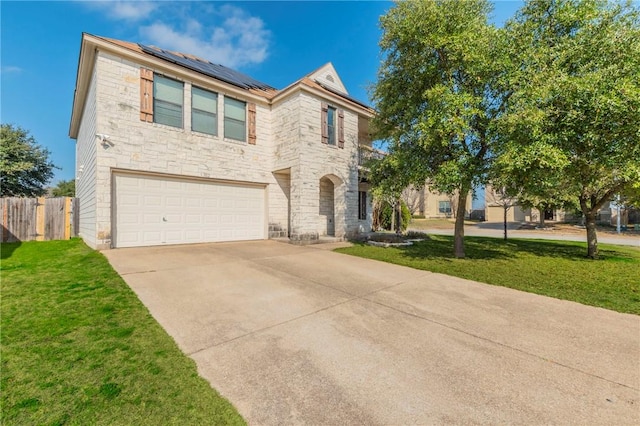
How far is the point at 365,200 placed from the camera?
45.3 feet

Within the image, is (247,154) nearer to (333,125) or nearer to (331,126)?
(331,126)

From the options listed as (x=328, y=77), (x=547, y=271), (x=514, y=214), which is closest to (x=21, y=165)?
(x=328, y=77)

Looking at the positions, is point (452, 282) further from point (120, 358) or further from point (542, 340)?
point (120, 358)

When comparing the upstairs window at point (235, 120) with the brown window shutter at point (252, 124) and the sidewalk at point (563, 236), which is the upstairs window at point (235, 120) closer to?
the brown window shutter at point (252, 124)

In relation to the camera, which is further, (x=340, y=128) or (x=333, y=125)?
(x=340, y=128)

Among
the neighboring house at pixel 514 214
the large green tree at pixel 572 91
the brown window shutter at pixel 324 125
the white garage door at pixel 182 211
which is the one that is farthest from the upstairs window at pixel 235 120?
the neighboring house at pixel 514 214

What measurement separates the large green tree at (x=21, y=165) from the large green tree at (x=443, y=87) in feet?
75.3

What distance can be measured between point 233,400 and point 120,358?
1.26 m

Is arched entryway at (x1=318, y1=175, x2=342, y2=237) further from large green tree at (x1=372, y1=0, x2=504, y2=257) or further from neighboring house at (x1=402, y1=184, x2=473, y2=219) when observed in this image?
neighboring house at (x1=402, y1=184, x2=473, y2=219)

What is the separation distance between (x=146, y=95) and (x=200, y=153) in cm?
228

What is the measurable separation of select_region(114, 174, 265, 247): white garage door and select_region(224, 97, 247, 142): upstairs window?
2.01 meters

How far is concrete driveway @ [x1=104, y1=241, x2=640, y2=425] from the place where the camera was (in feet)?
6.28

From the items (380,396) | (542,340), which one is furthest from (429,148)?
(380,396)

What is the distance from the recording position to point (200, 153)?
950 centimetres
